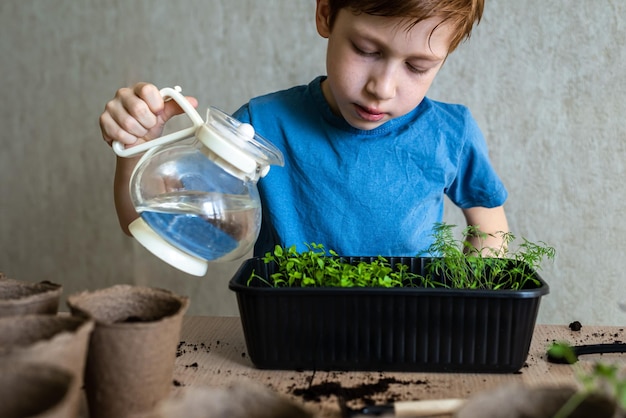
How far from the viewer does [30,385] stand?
0.61m

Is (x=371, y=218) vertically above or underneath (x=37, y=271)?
above

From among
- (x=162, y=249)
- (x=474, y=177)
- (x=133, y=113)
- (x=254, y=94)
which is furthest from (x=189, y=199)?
(x=254, y=94)

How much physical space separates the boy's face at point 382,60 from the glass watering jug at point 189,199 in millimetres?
374

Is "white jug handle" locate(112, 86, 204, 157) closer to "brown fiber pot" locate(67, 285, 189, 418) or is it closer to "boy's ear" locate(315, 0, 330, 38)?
"brown fiber pot" locate(67, 285, 189, 418)

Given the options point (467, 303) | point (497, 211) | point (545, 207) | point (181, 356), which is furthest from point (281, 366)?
point (545, 207)

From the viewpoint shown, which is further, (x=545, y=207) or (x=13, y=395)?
(x=545, y=207)

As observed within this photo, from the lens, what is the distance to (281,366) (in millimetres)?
941

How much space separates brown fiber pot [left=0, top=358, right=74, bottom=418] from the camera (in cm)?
60

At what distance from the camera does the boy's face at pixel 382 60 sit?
113cm

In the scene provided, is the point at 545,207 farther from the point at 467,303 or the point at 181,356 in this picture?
the point at 181,356

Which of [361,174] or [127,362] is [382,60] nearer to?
[361,174]

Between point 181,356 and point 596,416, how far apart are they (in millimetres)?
612

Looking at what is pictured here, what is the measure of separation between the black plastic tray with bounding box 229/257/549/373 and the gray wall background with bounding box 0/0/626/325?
1.23 m

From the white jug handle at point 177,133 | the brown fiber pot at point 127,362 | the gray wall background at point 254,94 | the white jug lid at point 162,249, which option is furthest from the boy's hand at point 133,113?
the gray wall background at point 254,94
